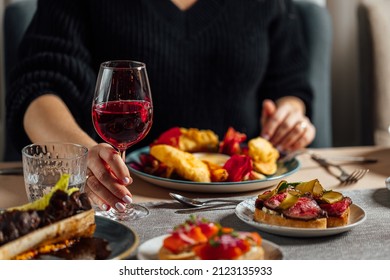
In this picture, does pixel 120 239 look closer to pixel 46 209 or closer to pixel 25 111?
pixel 46 209

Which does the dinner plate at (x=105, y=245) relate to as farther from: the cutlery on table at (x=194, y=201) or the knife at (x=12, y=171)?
the knife at (x=12, y=171)

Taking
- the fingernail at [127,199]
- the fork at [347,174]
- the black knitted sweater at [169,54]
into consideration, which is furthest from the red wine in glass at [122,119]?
the black knitted sweater at [169,54]

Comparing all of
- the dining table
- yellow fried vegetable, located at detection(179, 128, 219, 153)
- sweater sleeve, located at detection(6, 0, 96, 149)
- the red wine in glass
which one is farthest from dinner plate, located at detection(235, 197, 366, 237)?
sweater sleeve, located at detection(6, 0, 96, 149)

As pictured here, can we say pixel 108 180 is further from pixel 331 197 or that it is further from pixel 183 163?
pixel 331 197

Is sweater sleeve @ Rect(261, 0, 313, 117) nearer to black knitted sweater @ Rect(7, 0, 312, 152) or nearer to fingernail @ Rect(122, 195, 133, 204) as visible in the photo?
black knitted sweater @ Rect(7, 0, 312, 152)

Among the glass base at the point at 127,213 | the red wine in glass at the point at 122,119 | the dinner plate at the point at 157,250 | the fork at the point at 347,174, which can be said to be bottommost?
the fork at the point at 347,174

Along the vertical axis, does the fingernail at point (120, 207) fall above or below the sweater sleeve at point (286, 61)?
below

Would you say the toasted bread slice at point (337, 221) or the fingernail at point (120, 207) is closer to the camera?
the toasted bread slice at point (337, 221)
